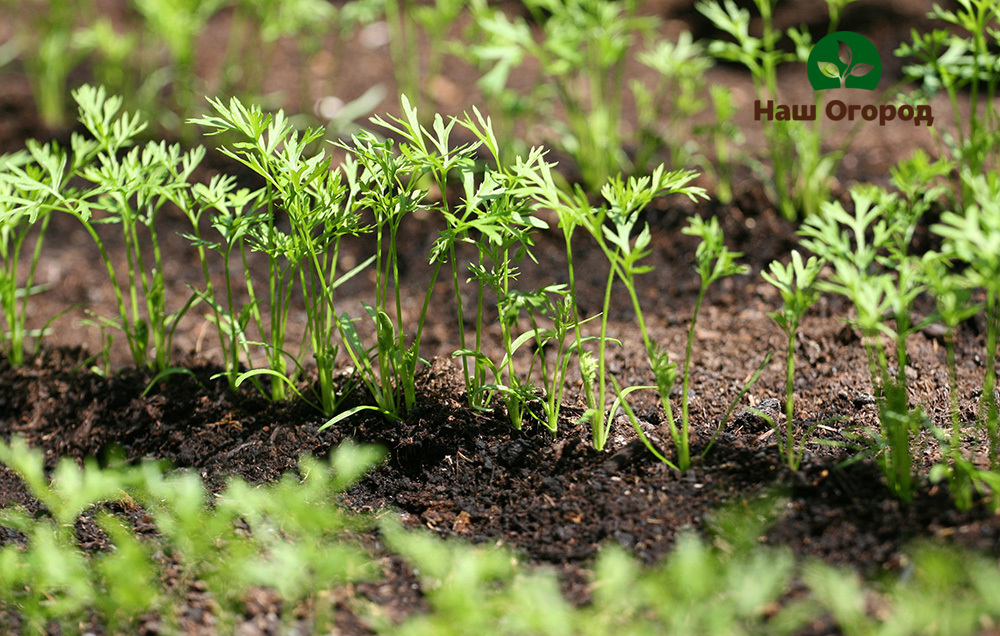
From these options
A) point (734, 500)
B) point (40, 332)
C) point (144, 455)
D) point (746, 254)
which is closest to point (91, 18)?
point (40, 332)

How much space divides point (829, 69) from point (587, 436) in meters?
1.71

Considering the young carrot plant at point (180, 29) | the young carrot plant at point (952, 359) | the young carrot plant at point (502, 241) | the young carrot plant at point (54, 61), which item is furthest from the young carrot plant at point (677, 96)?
the young carrot plant at point (54, 61)

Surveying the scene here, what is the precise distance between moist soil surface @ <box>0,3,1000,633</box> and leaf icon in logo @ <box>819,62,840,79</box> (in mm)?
474

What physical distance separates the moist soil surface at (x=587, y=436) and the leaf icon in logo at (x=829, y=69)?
47 cm

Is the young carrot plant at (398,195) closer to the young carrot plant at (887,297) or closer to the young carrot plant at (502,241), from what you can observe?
the young carrot plant at (502,241)

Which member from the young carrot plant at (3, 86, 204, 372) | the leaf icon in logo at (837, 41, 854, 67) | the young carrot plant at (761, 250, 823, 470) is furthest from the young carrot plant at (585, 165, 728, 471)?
the leaf icon in logo at (837, 41, 854, 67)

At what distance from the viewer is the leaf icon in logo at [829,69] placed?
9.04 feet

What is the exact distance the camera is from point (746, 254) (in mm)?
2877

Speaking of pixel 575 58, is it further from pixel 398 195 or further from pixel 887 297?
pixel 887 297

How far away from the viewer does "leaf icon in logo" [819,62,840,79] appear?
108 inches

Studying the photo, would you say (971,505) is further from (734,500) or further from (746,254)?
(746,254)

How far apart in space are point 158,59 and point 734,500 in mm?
4221

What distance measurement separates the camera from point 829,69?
2.81 metres

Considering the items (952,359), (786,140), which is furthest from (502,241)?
(786,140)
